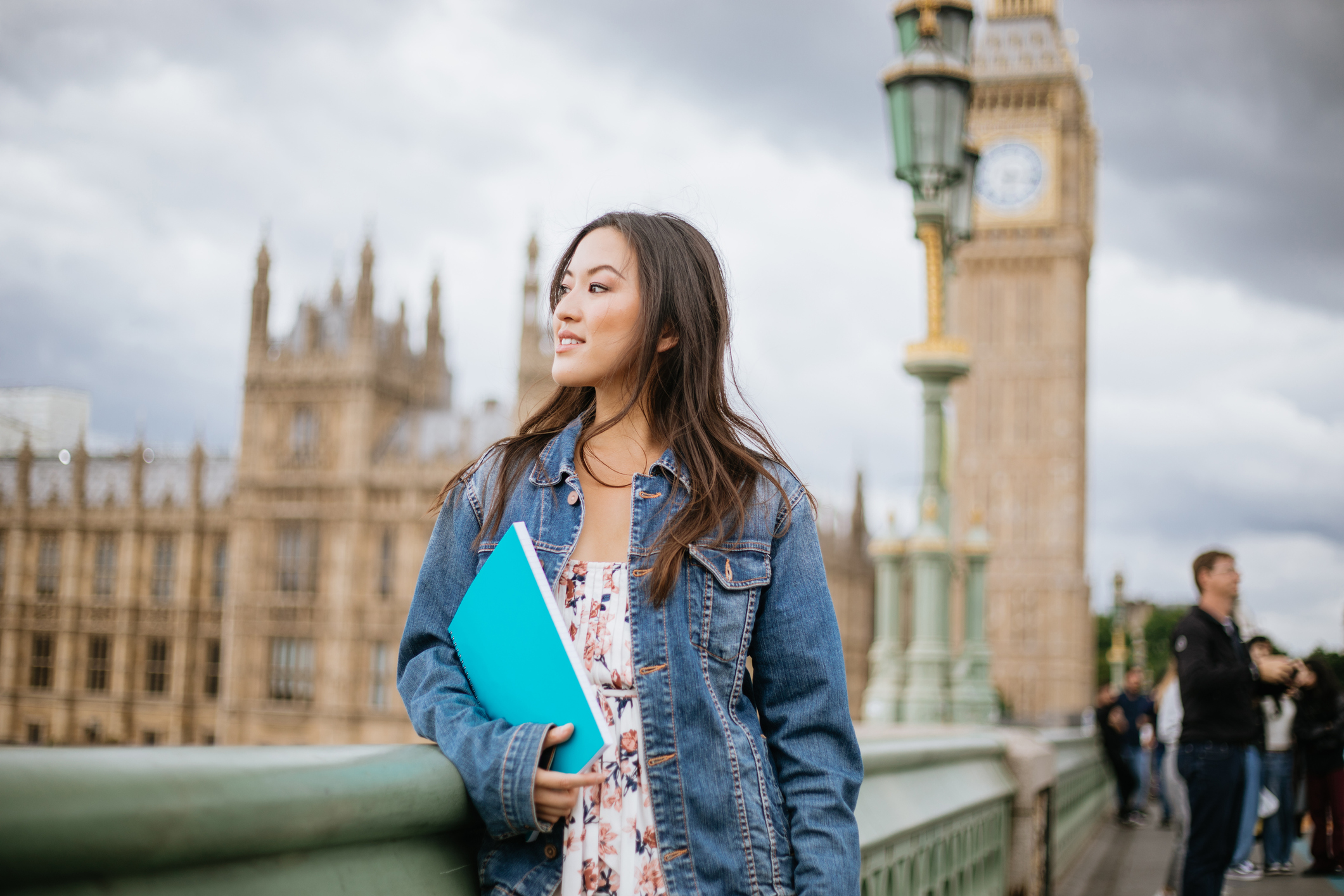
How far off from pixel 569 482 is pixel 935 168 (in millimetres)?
5140

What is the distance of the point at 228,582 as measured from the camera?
38.2 meters

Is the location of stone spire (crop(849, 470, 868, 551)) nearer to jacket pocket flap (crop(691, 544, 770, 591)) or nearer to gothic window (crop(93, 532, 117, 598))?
gothic window (crop(93, 532, 117, 598))

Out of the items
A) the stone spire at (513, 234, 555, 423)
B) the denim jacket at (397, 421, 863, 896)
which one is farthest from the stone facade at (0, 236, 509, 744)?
the denim jacket at (397, 421, 863, 896)

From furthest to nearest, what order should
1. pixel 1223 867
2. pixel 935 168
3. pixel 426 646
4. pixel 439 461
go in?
pixel 439 461
pixel 935 168
pixel 1223 867
pixel 426 646

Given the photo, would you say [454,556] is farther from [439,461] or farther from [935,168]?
[439,461]

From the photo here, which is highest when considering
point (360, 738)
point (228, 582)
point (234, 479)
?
point (234, 479)

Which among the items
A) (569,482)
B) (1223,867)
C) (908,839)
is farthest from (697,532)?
(1223,867)

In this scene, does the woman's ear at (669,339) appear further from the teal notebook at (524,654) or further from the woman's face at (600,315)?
the teal notebook at (524,654)

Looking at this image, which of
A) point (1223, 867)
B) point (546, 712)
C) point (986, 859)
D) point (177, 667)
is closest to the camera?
point (546, 712)

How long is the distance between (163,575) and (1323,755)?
3844 centimetres

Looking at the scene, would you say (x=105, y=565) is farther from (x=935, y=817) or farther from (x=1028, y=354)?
(x=935, y=817)

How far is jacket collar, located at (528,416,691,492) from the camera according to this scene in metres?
1.79

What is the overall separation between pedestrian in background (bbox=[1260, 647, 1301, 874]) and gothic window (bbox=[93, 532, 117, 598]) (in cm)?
3936

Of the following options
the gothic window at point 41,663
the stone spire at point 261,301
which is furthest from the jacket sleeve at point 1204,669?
the gothic window at point 41,663
